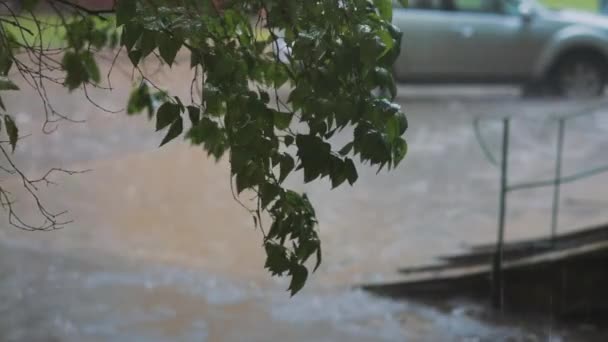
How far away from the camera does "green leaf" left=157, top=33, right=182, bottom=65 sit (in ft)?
7.04

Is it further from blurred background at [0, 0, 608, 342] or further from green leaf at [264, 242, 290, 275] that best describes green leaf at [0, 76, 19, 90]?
green leaf at [264, 242, 290, 275]

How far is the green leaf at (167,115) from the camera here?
227cm

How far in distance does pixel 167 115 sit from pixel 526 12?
32.6 ft

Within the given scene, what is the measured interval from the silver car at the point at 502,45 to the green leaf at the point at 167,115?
9.02 meters

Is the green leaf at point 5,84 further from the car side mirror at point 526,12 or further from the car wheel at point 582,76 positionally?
the car wheel at point 582,76

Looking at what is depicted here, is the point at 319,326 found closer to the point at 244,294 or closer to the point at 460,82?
the point at 244,294

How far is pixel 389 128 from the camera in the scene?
2355mm

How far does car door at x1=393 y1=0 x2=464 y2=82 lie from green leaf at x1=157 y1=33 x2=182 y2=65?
9.10 metres

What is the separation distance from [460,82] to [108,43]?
309 inches

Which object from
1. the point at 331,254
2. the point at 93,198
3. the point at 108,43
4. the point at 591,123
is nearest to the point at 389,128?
the point at 108,43

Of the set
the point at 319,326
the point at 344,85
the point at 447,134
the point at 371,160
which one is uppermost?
the point at 344,85

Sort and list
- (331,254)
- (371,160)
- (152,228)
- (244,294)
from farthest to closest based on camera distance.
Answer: (152,228) → (331,254) → (244,294) → (371,160)

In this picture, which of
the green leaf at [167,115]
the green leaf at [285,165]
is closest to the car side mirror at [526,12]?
the green leaf at [285,165]

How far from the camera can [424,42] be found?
36.9 ft
